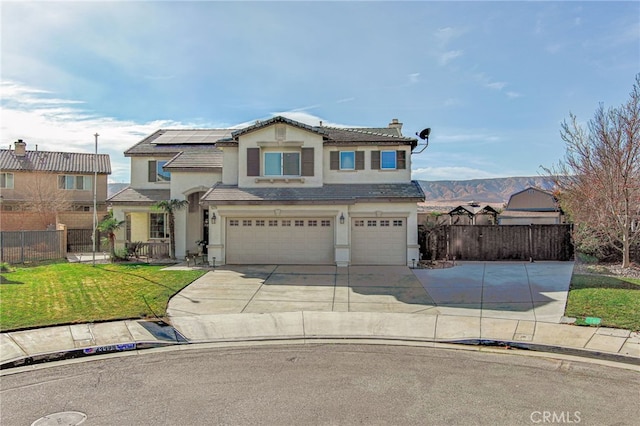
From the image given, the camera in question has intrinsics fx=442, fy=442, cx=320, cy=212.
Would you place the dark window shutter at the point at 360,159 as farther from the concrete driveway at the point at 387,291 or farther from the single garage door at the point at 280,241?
the concrete driveway at the point at 387,291

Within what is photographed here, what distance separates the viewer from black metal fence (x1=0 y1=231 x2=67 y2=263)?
1955cm

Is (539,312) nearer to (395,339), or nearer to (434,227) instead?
(395,339)

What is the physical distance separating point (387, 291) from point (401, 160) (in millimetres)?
7928

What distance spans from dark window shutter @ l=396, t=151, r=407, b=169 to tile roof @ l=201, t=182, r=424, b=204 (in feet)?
2.70

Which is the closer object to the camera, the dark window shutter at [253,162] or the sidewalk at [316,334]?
the sidewalk at [316,334]

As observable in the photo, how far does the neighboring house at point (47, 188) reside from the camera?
108 ft

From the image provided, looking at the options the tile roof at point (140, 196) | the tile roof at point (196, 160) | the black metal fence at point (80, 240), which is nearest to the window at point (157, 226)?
the tile roof at point (140, 196)

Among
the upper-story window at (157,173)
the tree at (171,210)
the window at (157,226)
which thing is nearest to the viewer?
the tree at (171,210)

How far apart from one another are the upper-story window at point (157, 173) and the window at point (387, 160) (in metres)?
11.8

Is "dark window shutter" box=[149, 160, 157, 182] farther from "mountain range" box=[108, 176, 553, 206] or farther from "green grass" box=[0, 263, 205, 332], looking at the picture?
"mountain range" box=[108, 176, 553, 206]

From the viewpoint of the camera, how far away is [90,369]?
25.6 feet

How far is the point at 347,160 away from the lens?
2017cm

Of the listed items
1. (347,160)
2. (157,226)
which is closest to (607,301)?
(347,160)

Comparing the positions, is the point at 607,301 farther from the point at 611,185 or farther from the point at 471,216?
the point at 471,216
